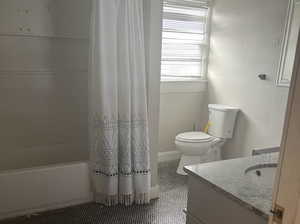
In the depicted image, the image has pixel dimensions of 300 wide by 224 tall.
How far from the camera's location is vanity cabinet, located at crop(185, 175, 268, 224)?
88 cm

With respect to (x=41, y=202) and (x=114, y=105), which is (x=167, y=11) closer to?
(x=114, y=105)

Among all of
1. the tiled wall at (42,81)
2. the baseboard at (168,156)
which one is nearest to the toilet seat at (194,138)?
the baseboard at (168,156)

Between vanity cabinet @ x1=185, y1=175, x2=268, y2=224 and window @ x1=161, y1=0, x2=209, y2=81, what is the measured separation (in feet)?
7.47

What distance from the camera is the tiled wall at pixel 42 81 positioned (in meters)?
2.44

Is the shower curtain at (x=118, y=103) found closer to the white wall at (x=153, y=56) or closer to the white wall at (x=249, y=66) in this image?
the white wall at (x=153, y=56)

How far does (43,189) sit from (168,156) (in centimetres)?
176

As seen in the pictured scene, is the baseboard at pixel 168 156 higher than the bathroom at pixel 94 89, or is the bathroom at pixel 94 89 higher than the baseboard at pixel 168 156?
the bathroom at pixel 94 89

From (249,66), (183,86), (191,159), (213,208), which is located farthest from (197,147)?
(213,208)

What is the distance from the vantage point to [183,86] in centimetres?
335

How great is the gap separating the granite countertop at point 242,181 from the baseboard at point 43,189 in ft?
4.36

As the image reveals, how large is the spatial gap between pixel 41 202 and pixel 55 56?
4.56ft

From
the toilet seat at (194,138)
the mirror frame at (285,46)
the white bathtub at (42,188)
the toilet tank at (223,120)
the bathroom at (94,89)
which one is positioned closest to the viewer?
the white bathtub at (42,188)

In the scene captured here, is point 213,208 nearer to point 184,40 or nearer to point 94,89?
point 94,89

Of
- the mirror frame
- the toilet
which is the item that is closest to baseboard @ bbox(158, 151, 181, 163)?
the toilet
